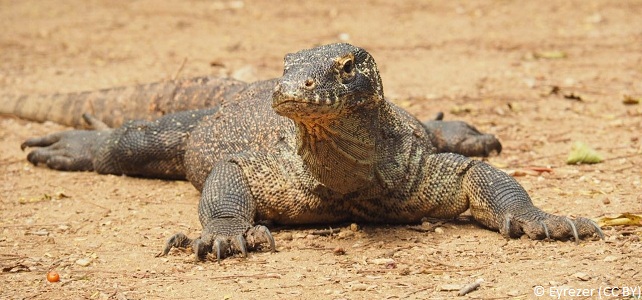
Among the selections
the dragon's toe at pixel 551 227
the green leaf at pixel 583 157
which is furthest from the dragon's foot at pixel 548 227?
the green leaf at pixel 583 157

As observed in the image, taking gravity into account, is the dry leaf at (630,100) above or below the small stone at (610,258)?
above

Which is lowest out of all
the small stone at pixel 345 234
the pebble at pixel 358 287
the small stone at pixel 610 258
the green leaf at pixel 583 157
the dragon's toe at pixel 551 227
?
the pebble at pixel 358 287

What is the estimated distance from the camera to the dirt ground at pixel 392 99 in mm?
4570

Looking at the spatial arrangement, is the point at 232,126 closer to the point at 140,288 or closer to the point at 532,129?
the point at 140,288

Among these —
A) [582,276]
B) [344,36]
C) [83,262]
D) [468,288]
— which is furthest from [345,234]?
[344,36]

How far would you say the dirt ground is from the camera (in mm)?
4570

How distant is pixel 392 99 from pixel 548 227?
427 cm

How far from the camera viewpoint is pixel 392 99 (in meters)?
9.09

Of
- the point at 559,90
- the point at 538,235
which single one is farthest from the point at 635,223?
the point at 559,90

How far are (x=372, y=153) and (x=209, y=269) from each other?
1.01 m

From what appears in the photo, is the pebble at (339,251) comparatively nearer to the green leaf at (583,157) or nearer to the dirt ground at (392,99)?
the dirt ground at (392,99)

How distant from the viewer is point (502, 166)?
685 cm

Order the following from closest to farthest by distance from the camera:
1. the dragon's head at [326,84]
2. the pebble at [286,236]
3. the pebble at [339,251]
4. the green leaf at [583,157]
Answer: the dragon's head at [326,84] < the pebble at [339,251] < the pebble at [286,236] < the green leaf at [583,157]

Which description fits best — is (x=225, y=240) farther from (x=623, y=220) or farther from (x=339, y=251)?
(x=623, y=220)
